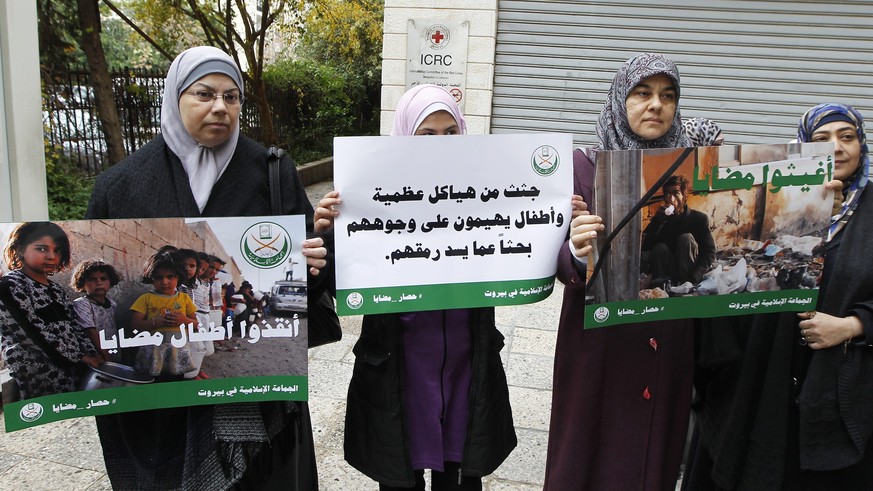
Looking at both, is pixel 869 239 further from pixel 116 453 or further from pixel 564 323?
pixel 116 453

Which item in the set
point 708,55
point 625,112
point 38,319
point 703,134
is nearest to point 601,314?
point 625,112

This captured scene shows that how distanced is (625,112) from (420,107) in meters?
0.72

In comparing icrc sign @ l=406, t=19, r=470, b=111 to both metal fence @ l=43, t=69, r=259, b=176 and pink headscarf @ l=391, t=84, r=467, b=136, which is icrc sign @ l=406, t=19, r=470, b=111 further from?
pink headscarf @ l=391, t=84, r=467, b=136

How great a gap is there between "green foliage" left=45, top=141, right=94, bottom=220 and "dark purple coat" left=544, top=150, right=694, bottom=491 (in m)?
6.95

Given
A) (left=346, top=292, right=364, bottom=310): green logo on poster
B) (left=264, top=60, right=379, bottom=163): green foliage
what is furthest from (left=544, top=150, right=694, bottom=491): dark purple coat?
(left=264, top=60, right=379, bottom=163): green foliage

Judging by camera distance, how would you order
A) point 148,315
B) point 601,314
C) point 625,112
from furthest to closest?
point 625,112 < point 601,314 < point 148,315

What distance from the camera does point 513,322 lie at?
559 centimetres

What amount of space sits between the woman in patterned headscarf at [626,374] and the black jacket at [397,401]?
300mm

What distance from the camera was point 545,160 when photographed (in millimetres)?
2174

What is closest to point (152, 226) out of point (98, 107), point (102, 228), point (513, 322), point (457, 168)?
point (102, 228)

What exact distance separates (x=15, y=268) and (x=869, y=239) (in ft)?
8.57

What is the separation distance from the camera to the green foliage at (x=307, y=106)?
14.5 metres

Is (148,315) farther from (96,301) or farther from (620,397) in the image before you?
(620,397)

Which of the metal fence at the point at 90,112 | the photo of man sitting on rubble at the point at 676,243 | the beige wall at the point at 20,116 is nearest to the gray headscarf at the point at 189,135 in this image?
the photo of man sitting on rubble at the point at 676,243
